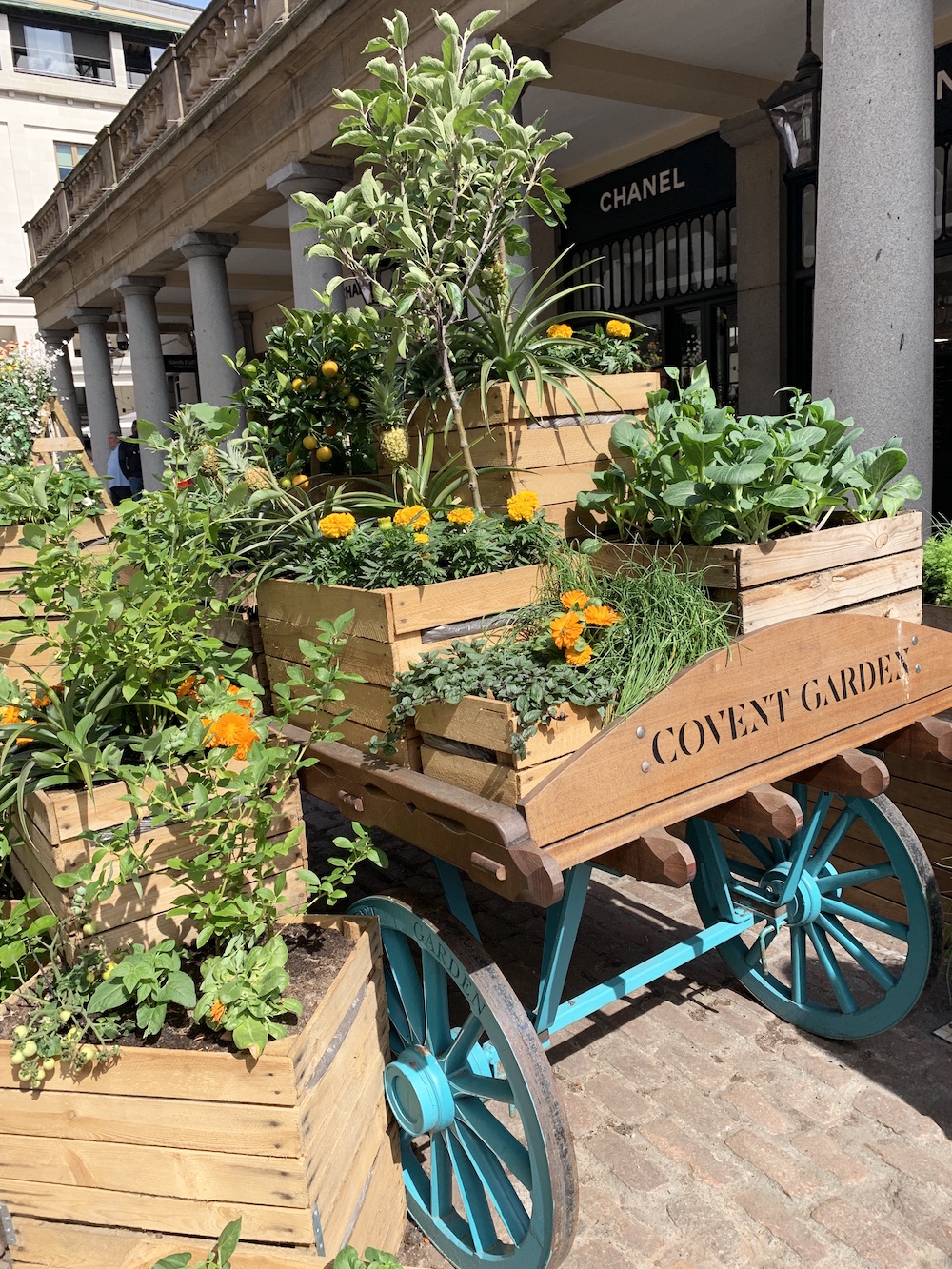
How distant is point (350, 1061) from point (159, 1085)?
0.41 meters

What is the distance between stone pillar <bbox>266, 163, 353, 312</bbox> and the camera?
24.7 feet

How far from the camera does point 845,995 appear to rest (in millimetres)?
2918

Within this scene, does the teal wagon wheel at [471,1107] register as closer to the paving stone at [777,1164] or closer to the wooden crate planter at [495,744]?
the wooden crate planter at [495,744]

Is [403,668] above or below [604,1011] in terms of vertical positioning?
above

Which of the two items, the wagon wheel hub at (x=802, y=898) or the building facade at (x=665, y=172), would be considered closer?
the wagon wheel hub at (x=802, y=898)

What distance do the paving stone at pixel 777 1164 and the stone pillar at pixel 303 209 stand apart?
6489mm

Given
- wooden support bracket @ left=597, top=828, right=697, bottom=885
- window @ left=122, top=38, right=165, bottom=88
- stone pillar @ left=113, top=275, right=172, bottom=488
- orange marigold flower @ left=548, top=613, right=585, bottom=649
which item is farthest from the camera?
window @ left=122, top=38, right=165, bottom=88

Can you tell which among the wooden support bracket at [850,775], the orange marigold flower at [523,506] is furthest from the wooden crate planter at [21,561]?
the wooden support bracket at [850,775]

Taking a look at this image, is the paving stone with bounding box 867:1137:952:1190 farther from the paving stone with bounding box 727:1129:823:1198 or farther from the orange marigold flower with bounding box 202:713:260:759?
the orange marigold flower with bounding box 202:713:260:759

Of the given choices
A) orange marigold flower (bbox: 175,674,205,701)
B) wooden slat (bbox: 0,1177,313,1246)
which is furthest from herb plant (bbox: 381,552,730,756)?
wooden slat (bbox: 0,1177,313,1246)

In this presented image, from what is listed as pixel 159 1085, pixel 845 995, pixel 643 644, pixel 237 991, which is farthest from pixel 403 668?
pixel 845 995

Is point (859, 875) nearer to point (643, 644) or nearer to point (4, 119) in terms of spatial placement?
point (643, 644)

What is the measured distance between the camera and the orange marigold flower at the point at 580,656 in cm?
207

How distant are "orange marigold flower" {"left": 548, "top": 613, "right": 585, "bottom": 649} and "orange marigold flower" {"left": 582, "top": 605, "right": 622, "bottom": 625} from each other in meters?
0.04
